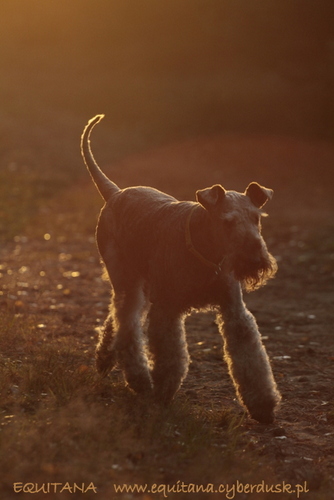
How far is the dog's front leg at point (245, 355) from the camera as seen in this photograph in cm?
498

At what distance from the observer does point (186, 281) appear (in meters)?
4.97

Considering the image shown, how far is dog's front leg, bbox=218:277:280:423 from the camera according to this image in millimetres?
4984

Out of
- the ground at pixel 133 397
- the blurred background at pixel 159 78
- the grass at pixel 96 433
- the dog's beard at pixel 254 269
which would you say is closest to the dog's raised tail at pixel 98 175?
the ground at pixel 133 397

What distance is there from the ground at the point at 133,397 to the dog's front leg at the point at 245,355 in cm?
22

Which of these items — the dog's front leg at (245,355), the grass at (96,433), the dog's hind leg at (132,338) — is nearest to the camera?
the grass at (96,433)

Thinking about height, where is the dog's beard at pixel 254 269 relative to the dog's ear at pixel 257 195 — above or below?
below

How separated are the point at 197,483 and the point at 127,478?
41 cm

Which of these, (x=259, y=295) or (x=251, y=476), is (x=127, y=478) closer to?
(x=251, y=476)

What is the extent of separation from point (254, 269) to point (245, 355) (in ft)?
2.67

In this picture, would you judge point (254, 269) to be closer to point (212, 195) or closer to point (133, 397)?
point (212, 195)

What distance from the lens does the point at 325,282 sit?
10.5m

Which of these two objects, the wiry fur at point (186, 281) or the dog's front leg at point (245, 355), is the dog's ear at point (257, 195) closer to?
the wiry fur at point (186, 281)

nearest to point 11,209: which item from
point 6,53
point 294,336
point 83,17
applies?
point 294,336

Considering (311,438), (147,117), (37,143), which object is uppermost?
(147,117)
